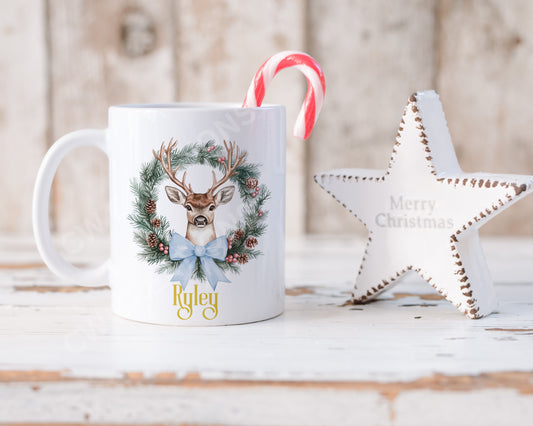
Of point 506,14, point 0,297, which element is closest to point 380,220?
point 0,297

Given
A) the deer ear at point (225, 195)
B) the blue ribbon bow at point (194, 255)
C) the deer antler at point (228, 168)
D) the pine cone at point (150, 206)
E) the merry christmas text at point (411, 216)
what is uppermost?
the deer antler at point (228, 168)

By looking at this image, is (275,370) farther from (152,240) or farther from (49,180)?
(49,180)

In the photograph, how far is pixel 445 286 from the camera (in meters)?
0.71

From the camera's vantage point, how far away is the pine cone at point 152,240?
0.67 meters

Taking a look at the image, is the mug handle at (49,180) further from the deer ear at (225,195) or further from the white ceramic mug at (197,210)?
the deer ear at (225,195)

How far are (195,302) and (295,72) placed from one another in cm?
57

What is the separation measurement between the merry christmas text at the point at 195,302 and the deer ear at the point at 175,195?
0.25ft

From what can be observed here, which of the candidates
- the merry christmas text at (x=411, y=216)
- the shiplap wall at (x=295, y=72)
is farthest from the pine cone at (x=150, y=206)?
the shiplap wall at (x=295, y=72)

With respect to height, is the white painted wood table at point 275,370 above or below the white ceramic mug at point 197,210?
below

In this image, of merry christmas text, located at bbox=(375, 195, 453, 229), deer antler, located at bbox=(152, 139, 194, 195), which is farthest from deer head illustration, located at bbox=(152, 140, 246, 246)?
merry christmas text, located at bbox=(375, 195, 453, 229)

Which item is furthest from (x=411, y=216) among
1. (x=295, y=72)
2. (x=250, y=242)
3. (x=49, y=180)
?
(x=295, y=72)

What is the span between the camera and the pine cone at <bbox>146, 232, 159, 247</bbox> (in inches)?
26.3

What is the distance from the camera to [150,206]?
2.19ft

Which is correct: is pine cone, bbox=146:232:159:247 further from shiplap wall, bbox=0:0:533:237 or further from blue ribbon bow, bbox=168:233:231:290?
shiplap wall, bbox=0:0:533:237
